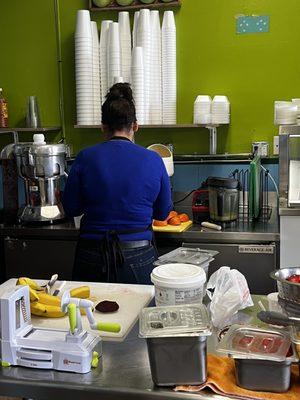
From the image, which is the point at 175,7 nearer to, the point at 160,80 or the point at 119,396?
the point at 160,80

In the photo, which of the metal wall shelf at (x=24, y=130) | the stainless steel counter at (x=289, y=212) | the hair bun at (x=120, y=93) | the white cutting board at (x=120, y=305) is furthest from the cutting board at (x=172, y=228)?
the metal wall shelf at (x=24, y=130)

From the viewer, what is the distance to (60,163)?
3.13 metres

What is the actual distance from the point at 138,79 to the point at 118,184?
4.56 feet

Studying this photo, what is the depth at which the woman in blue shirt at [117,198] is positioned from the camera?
2336mm

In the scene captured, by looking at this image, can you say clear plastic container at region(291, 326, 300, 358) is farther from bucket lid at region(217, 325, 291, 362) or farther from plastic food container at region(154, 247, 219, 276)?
plastic food container at region(154, 247, 219, 276)

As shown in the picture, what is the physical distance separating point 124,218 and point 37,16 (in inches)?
88.4

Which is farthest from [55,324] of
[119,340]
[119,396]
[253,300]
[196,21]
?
[196,21]

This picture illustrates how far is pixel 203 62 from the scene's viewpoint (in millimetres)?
3658

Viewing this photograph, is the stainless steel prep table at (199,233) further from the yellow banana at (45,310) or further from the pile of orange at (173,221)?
the yellow banana at (45,310)

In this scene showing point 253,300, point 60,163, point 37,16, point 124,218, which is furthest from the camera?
point 37,16

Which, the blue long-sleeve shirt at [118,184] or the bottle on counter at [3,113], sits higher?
the bottle on counter at [3,113]

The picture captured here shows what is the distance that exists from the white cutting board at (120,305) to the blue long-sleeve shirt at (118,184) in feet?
1.44

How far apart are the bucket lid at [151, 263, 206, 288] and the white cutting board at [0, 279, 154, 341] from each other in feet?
0.54

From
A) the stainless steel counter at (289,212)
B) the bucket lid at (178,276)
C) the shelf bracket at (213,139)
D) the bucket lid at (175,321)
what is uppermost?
the shelf bracket at (213,139)
